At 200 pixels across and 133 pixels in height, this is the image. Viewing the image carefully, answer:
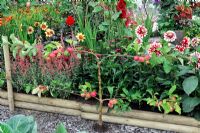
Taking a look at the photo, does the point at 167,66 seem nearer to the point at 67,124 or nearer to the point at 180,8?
the point at 67,124

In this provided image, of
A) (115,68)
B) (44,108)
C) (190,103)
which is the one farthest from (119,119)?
(44,108)

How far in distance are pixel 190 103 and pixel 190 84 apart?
19cm

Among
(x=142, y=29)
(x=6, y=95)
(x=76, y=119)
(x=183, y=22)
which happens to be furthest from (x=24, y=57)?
(x=183, y=22)

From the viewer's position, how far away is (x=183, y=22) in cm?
547

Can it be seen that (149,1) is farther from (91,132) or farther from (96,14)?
(91,132)

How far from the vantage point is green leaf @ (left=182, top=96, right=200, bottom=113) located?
348cm

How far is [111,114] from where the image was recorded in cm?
375

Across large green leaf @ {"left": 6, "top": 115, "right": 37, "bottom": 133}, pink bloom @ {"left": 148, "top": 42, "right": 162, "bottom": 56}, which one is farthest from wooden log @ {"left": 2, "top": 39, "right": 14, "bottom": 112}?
large green leaf @ {"left": 6, "top": 115, "right": 37, "bottom": 133}

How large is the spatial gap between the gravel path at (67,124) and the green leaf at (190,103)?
0.36 m

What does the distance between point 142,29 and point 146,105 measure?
739 millimetres

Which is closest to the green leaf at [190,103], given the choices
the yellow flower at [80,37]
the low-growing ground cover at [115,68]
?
the low-growing ground cover at [115,68]

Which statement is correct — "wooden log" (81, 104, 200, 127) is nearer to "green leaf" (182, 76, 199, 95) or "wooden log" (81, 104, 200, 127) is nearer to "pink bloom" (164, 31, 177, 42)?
"green leaf" (182, 76, 199, 95)

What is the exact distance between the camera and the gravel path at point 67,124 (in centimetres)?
370

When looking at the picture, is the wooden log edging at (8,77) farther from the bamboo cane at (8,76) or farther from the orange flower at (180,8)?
the orange flower at (180,8)
